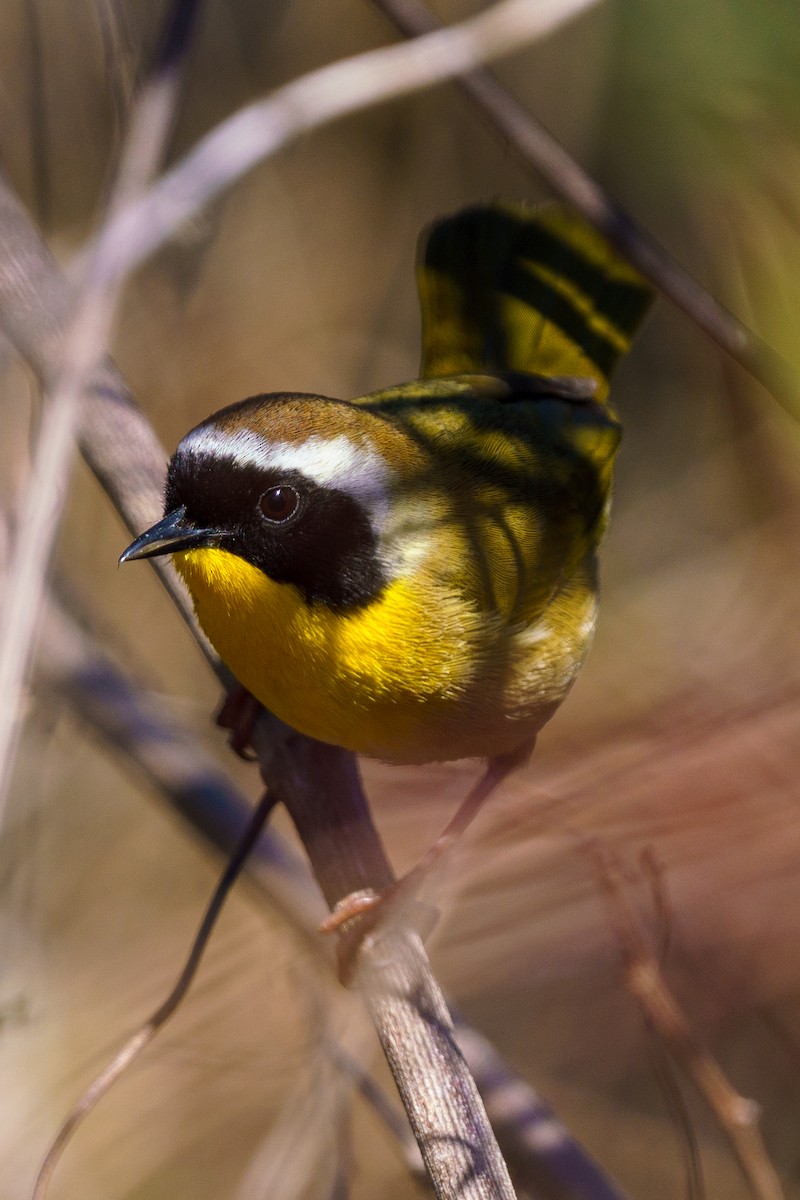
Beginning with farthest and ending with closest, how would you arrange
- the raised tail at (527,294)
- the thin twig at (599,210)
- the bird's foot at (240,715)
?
the raised tail at (527,294) → the bird's foot at (240,715) → the thin twig at (599,210)

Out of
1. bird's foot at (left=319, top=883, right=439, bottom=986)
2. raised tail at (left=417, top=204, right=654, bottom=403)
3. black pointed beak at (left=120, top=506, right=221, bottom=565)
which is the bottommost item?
bird's foot at (left=319, top=883, right=439, bottom=986)

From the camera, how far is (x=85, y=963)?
4.55 m

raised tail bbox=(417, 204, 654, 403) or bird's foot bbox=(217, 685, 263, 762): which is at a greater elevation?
raised tail bbox=(417, 204, 654, 403)

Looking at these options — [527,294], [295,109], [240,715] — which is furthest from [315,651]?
[527,294]

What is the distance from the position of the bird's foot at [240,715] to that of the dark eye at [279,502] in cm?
65

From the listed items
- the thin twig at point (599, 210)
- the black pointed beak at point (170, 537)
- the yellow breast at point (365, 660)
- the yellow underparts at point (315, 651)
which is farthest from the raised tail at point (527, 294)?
the black pointed beak at point (170, 537)

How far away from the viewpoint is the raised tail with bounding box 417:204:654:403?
12.8ft

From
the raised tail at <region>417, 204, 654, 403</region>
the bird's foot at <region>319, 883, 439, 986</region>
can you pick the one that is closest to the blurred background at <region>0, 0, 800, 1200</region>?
the bird's foot at <region>319, 883, 439, 986</region>

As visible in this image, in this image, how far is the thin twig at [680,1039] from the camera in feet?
8.21

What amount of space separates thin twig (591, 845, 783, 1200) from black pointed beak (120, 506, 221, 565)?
3.53ft

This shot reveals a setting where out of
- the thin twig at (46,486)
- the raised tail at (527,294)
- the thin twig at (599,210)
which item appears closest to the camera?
the thin twig at (46,486)

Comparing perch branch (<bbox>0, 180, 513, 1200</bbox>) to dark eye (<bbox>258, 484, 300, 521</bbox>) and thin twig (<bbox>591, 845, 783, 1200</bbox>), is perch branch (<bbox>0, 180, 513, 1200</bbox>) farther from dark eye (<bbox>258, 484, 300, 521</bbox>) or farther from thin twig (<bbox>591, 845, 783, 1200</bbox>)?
thin twig (<bbox>591, 845, 783, 1200</bbox>)

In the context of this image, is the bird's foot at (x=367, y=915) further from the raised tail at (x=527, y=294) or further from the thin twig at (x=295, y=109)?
the raised tail at (x=527, y=294)

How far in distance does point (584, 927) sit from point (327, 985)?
39.7 inches
